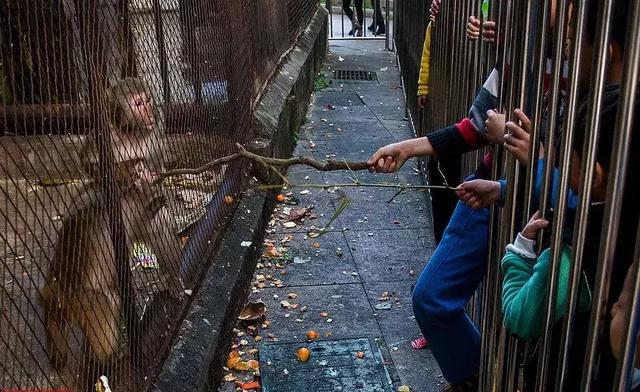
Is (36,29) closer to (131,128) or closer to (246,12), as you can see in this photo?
(131,128)

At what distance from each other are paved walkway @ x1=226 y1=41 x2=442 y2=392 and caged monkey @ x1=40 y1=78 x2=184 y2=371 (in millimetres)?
1016

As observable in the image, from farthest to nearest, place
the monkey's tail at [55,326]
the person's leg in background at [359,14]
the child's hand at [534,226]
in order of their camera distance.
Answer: the person's leg in background at [359,14] → the monkey's tail at [55,326] → the child's hand at [534,226]

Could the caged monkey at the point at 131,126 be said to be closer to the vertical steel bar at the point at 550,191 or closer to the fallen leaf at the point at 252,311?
the fallen leaf at the point at 252,311

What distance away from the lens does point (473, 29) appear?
12.6 ft

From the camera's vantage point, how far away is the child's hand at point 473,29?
3.82m

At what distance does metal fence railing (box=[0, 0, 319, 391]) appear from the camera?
232cm

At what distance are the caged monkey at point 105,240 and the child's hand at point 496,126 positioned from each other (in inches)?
56.3

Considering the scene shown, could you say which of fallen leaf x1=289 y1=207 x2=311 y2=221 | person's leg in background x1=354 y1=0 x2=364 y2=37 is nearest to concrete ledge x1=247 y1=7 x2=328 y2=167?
fallen leaf x1=289 y1=207 x2=311 y2=221

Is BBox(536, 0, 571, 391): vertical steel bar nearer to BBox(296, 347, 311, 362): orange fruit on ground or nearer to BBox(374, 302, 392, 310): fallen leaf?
BBox(296, 347, 311, 362): orange fruit on ground

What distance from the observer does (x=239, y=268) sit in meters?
4.67

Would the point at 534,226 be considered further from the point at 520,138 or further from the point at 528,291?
the point at 520,138

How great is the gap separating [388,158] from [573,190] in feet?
4.26

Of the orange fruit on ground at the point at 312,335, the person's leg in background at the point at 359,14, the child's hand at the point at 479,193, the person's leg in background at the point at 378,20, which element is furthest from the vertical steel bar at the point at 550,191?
the person's leg in background at the point at 359,14

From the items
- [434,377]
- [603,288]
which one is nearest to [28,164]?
[603,288]
